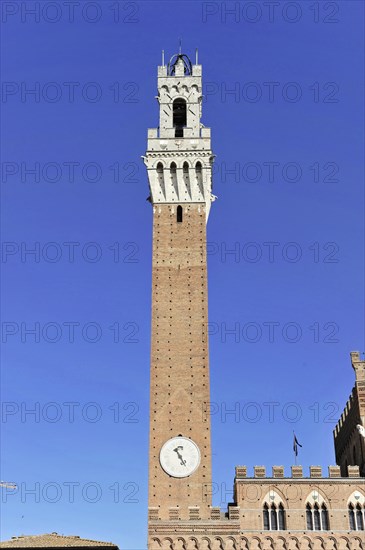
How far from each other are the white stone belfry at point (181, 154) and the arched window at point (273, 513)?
14905 mm

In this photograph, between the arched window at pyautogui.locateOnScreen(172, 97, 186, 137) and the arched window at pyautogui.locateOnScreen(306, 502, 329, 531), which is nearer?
the arched window at pyautogui.locateOnScreen(306, 502, 329, 531)

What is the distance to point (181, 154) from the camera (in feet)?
129

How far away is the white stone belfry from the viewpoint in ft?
127

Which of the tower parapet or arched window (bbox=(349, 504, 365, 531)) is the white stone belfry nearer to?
the tower parapet

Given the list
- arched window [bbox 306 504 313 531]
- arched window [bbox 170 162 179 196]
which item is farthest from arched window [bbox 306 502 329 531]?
arched window [bbox 170 162 179 196]

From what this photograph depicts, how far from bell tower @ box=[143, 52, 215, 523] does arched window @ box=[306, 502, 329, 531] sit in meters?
4.24

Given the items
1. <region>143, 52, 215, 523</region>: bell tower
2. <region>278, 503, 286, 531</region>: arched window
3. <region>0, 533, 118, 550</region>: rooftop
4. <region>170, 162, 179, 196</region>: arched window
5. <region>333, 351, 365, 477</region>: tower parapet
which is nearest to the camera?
<region>278, 503, 286, 531</region>: arched window

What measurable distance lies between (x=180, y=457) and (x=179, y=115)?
779 inches

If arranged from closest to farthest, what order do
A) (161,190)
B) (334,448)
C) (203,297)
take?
(203,297)
(161,190)
(334,448)

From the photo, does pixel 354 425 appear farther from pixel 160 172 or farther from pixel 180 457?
pixel 160 172

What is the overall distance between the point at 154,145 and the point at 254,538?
67.3 ft

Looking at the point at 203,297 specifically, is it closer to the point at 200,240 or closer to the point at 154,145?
the point at 200,240

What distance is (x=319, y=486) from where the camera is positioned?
3159 cm

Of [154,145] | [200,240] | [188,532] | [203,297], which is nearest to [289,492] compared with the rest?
[188,532]
